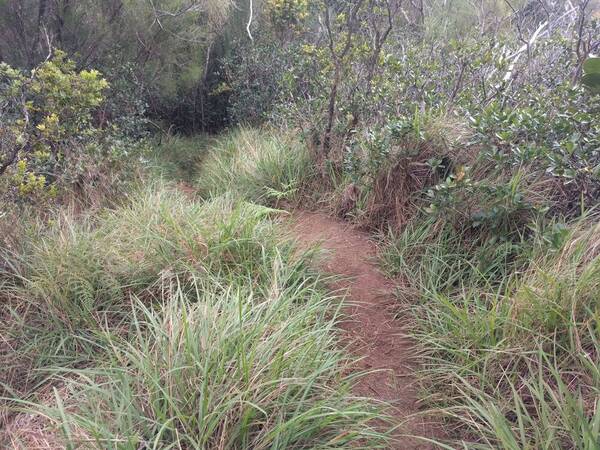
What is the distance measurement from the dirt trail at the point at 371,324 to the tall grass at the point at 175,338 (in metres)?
0.19

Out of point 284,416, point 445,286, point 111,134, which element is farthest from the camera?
point 111,134

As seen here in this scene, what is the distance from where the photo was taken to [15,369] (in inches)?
113

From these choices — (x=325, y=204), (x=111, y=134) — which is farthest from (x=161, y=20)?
(x=325, y=204)

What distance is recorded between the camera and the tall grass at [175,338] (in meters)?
1.98

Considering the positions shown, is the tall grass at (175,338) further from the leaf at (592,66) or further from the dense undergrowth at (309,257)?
the leaf at (592,66)

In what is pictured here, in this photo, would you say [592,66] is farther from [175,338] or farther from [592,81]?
[175,338]

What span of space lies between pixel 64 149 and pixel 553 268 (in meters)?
4.58

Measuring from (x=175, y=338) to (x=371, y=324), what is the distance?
1.31 metres

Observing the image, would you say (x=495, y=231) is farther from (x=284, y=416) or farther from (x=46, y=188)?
(x=46, y=188)

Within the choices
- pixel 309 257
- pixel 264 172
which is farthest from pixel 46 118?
pixel 309 257

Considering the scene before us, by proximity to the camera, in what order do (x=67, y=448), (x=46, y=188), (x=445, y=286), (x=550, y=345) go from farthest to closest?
(x=46, y=188)
(x=445, y=286)
(x=550, y=345)
(x=67, y=448)

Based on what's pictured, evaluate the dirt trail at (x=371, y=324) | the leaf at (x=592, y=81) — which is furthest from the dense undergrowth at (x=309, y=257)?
the dirt trail at (x=371, y=324)

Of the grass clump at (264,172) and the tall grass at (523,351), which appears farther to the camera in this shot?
the grass clump at (264,172)

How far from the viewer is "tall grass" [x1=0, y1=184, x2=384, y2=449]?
77.8 inches
